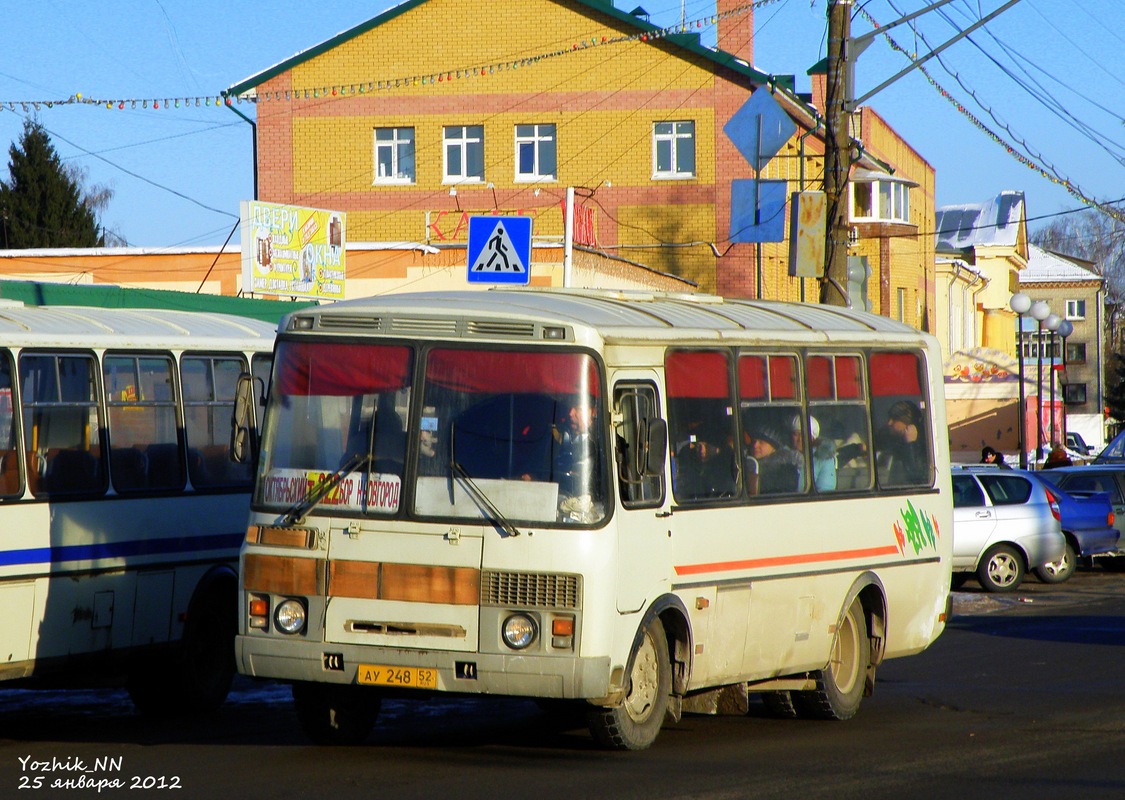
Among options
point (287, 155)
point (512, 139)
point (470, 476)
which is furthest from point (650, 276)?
point (470, 476)

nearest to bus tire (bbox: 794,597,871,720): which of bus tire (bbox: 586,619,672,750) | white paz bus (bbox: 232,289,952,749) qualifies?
white paz bus (bbox: 232,289,952,749)

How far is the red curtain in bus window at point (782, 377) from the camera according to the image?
1049 centimetres

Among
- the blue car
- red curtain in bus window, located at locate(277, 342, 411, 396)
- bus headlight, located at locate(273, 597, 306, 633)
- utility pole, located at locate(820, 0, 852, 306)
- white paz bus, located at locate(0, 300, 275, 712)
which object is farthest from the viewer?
the blue car

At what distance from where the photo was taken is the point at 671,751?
9461mm

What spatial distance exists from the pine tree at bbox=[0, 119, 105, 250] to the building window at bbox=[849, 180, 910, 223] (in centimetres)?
3157

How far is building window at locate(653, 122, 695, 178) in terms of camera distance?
4562 cm

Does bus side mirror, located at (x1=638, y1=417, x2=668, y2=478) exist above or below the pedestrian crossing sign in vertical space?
below

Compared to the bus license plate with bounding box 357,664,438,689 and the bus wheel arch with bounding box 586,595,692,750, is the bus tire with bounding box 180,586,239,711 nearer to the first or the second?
the bus license plate with bounding box 357,664,438,689

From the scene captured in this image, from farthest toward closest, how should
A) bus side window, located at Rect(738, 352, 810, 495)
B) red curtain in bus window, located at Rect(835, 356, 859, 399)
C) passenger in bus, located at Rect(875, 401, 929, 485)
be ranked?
1. passenger in bus, located at Rect(875, 401, 929, 485)
2. red curtain in bus window, located at Rect(835, 356, 859, 399)
3. bus side window, located at Rect(738, 352, 810, 495)

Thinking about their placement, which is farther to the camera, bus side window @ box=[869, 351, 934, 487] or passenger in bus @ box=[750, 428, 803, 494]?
bus side window @ box=[869, 351, 934, 487]

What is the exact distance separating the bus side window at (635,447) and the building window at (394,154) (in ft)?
126

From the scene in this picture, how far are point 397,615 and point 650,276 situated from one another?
93.8 feet

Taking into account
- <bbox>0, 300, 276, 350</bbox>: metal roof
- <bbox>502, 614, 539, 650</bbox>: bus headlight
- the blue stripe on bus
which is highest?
<bbox>0, 300, 276, 350</bbox>: metal roof

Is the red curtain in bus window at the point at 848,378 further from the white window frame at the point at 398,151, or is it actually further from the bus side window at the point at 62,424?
the white window frame at the point at 398,151
